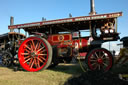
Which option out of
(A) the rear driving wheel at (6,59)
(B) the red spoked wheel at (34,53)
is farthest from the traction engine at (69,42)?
(A) the rear driving wheel at (6,59)

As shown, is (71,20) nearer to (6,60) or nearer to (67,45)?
(67,45)

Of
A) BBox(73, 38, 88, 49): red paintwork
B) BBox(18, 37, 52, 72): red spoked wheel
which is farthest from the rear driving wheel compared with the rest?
BBox(73, 38, 88, 49): red paintwork

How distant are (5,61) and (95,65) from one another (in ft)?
18.6

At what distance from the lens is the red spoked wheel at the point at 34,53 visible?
5.66 m

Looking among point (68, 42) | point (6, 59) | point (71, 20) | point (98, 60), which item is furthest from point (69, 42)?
point (6, 59)

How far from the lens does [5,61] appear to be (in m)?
7.88

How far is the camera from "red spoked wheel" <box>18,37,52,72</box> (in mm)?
5657

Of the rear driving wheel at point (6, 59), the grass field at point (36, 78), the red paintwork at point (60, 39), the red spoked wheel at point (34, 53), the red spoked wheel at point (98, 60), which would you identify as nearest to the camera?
the grass field at point (36, 78)

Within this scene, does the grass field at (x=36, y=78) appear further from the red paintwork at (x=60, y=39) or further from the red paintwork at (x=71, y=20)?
the red paintwork at (x=71, y=20)

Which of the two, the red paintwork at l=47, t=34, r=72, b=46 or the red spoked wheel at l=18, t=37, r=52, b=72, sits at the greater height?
the red paintwork at l=47, t=34, r=72, b=46

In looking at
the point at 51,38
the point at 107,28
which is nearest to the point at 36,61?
the point at 51,38

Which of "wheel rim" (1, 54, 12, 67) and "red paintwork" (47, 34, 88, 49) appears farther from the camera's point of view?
"wheel rim" (1, 54, 12, 67)

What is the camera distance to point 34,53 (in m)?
5.82

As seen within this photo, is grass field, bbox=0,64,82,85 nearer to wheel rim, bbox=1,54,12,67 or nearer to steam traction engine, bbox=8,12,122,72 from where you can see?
steam traction engine, bbox=8,12,122,72
